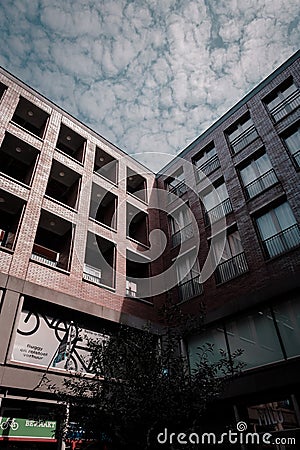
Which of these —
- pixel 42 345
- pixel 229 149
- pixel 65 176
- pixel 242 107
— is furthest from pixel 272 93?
pixel 42 345

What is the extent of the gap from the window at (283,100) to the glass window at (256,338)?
1011 centimetres

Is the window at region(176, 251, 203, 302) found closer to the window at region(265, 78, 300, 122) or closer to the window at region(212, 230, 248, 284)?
the window at region(212, 230, 248, 284)

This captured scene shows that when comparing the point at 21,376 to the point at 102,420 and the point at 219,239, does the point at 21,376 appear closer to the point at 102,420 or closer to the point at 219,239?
the point at 102,420

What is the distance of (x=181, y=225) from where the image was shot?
19891 mm

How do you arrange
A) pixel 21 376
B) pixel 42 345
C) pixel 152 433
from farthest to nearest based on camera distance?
pixel 42 345 → pixel 21 376 → pixel 152 433

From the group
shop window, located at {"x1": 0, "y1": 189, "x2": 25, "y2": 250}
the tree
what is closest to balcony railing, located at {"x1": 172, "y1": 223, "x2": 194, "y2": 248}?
shop window, located at {"x1": 0, "y1": 189, "x2": 25, "y2": 250}

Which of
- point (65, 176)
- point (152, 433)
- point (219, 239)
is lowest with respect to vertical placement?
point (152, 433)

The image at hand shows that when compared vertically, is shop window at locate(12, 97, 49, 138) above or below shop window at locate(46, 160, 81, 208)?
above

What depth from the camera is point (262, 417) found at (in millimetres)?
11016

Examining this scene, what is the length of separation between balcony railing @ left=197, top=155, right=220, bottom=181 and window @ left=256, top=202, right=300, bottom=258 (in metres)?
5.16

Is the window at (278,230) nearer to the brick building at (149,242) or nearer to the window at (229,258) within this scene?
the brick building at (149,242)

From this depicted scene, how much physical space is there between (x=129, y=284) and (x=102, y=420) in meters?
10.3

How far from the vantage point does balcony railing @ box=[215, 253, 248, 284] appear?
14549 millimetres

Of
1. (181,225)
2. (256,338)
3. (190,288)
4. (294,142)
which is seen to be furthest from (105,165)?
(256,338)
